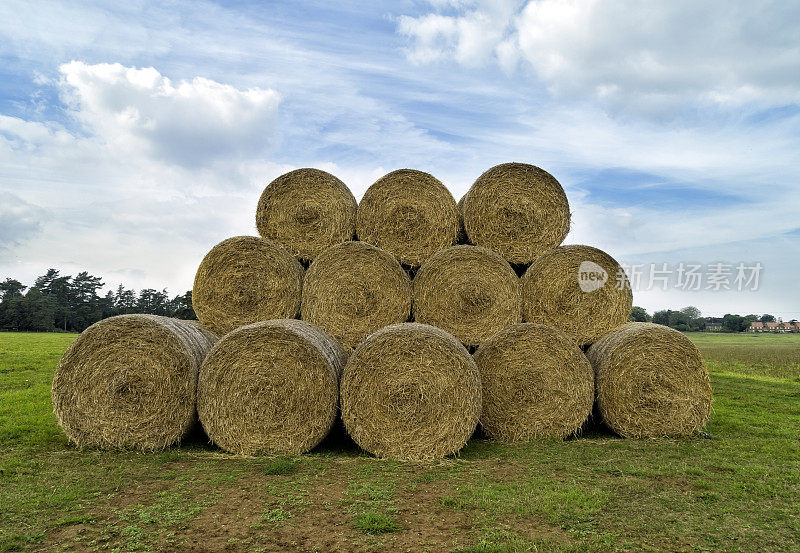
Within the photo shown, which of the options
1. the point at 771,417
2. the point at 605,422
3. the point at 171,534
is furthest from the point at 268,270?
the point at 771,417

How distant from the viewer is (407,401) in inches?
242

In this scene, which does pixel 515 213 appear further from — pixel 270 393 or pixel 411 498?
pixel 411 498

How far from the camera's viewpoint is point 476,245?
26.8ft

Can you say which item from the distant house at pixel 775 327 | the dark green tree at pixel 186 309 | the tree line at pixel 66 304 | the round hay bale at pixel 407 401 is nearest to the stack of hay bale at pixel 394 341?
the round hay bale at pixel 407 401

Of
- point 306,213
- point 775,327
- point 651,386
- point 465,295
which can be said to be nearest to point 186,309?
point 306,213

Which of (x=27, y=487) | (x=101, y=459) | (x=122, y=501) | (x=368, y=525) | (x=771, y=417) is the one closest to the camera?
(x=368, y=525)

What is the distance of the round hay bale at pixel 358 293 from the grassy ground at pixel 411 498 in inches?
58.3

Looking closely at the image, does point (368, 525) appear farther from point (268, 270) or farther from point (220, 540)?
point (268, 270)

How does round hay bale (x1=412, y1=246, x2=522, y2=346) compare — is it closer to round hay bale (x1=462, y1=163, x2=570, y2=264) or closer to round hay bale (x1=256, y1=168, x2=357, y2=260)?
round hay bale (x1=462, y1=163, x2=570, y2=264)

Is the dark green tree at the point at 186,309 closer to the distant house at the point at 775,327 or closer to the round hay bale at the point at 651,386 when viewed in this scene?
the round hay bale at the point at 651,386

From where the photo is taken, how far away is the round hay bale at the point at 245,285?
7777mm

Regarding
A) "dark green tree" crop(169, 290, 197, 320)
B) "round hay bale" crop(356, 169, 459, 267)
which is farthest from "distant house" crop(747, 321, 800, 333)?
"round hay bale" crop(356, 169, 459, 267)

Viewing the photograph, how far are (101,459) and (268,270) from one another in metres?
3.03

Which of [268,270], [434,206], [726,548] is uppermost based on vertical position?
[434,206]
